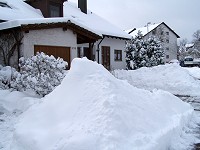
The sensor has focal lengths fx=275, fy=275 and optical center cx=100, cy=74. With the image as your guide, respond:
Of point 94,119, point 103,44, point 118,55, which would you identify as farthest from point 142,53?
point 94,119

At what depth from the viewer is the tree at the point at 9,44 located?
13.9m

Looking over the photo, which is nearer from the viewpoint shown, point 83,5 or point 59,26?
point 59,26

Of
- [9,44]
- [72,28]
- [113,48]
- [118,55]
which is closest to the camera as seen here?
[9,44]

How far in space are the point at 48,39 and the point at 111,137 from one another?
11453 millimetres

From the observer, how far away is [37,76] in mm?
9734

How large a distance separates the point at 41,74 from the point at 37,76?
186 mm

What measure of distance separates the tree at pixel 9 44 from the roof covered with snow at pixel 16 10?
1.27m

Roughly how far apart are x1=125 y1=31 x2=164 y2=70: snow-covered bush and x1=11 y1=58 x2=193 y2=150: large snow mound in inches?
765

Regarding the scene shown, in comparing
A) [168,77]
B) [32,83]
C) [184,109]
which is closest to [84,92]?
[184,109]

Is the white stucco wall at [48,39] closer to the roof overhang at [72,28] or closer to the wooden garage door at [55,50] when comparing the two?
the wooden garage door at [55,50]

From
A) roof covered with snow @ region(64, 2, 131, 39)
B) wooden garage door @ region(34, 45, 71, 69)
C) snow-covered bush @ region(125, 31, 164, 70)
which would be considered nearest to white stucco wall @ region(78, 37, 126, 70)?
roof covered with snow @ region(64, 2, 131, 39)

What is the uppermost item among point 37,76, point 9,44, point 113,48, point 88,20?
point 88,20

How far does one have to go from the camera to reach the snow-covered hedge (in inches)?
380

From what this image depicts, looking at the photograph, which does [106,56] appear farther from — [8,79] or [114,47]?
[8,79]
